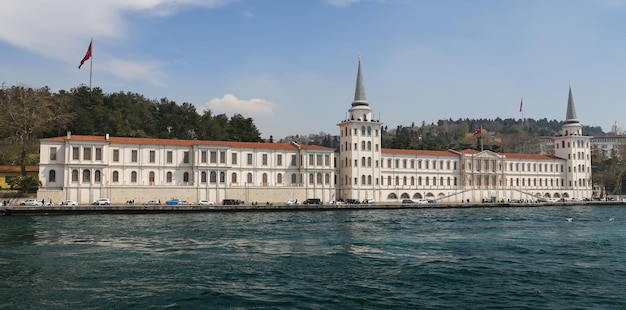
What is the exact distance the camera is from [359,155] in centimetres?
7706

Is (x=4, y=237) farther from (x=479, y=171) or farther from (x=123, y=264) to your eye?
(x=479, y=171)

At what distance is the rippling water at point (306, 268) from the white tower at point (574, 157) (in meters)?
59.7

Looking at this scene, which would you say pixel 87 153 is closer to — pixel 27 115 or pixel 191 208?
pixel 27 115

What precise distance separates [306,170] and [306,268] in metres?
49.6

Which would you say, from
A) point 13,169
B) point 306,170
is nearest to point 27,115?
point 13,169

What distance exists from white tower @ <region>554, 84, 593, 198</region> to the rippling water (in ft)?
196

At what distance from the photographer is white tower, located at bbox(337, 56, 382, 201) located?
250ft

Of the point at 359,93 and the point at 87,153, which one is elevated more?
the point at 359,93

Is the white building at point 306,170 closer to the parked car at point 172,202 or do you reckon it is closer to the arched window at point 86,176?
the arched window at point 86,176

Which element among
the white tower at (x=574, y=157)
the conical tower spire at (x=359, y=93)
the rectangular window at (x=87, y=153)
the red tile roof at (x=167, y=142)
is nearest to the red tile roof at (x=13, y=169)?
the red tile roof at (x=167, y=142)

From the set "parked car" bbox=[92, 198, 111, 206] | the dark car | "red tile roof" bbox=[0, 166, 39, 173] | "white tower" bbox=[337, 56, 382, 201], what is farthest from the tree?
"white tower" bbox=[337, 56, 382, 201]

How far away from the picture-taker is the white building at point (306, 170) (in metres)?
60.9

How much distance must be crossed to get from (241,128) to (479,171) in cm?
3847

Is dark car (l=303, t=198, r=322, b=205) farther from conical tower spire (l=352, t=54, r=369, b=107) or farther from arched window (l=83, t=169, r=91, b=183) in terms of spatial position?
arched window (l=83, t=169, r=91, b=183)
